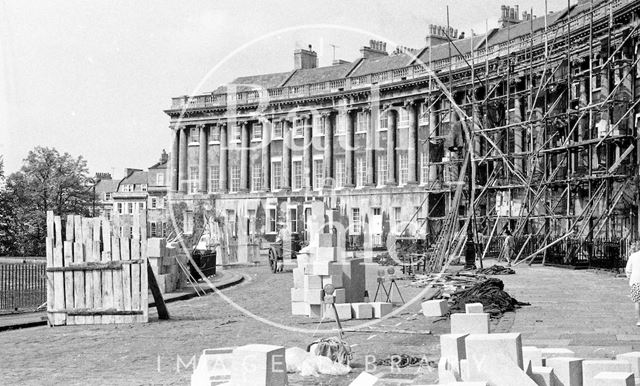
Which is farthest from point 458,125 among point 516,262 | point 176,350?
point 176,350

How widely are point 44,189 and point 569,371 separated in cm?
7173

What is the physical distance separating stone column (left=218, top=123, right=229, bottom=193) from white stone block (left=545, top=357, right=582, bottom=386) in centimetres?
6987

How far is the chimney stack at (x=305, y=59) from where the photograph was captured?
266 ft

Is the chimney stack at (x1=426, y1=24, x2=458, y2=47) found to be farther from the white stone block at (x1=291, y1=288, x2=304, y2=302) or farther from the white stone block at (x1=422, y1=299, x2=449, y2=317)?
the white stone block at (x1=422, y1=299, x2=449, y2=317)

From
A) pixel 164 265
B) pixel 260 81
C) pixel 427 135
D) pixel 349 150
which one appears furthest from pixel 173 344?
pixel 260 81

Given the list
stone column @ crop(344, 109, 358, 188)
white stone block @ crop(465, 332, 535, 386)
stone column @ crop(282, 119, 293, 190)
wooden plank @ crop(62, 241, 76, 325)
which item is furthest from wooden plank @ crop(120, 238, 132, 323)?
stone column @ crop(282, 119, 293, 190)

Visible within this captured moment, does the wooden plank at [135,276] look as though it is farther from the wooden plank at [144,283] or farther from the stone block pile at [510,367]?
the stone block pile at [510,367]

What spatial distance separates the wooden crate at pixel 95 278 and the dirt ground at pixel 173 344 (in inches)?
20.8

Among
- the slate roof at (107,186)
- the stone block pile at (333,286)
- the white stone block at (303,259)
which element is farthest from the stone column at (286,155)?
the slate roof at (107,186)

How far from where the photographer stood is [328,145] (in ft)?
231

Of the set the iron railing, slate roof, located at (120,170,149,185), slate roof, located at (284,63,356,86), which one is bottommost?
the iron railing

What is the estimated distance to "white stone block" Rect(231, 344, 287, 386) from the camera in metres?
7.33

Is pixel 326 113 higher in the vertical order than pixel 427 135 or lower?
higher

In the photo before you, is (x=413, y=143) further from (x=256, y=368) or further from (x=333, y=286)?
(x=256, y=368)
